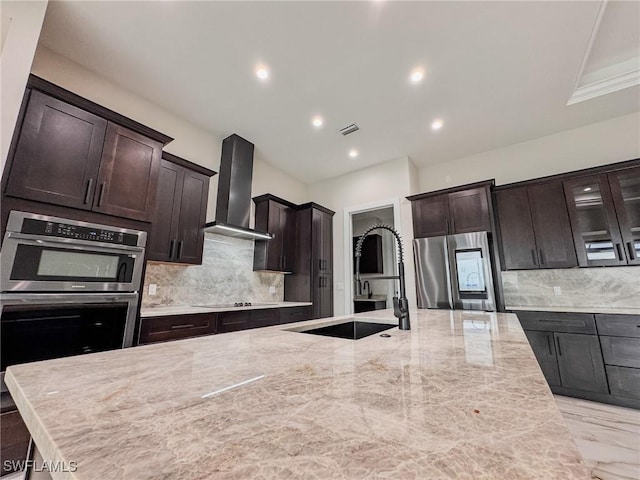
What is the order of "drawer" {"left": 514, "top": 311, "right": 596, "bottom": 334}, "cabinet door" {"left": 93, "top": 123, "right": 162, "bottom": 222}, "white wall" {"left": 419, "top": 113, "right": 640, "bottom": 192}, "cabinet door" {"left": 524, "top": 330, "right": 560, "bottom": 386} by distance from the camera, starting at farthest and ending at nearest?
"white wall" {"left": 419, "top": 113, "right": 640, "bottom": 192} → "cabinet door" {"left": 524, "top": 330, "right": 560, "bottom": 386} → "drawer" {"left": 514, "top": 311, "right": 596, "bottom": 334} → "cabinet door" {"left": 93, "top": 123, "right": 162, "bottom": 222}

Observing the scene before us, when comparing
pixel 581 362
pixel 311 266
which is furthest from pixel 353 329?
pixel 581 362

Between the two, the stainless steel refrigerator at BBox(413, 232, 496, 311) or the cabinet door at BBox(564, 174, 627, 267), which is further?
the stainless steel refrigerator at BBox(413, 232, 496, 311)

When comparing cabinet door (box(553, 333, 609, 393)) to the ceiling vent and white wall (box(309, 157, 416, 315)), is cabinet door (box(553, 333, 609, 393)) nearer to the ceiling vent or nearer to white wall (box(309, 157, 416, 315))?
white wall (box(309, 157, 416, 315))

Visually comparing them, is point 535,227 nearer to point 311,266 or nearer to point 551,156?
point 551,156

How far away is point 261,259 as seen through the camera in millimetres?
3791

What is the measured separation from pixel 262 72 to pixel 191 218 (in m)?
1.68

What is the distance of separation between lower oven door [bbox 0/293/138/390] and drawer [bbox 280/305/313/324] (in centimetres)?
177

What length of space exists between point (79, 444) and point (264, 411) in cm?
25

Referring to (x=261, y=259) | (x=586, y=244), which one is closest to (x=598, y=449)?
(x=586, y=244)

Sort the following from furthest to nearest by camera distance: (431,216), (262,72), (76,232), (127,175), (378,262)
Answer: (378,262)
(431,216)
(262,72)
(127,175)
(76,232)

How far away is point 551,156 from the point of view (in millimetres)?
3549

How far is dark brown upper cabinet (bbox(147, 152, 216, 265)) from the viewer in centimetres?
260

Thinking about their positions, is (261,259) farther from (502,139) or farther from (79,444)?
(502,139)

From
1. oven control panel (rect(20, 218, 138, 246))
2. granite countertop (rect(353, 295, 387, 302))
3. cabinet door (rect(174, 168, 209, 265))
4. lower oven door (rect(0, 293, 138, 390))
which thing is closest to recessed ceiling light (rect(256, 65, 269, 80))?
cabinet door (rect(174, 168, 209, 265))
